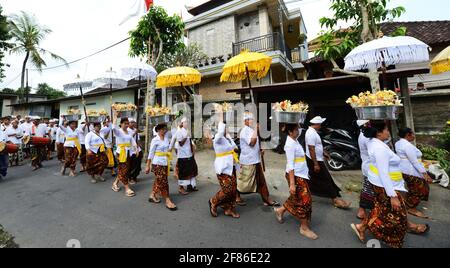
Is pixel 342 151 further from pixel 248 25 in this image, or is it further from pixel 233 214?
pixel 248 25

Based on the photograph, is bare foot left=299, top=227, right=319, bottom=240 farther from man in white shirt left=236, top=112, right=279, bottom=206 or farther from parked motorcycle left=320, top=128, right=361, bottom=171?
parked motorcycle left=320, top=128, right=361, bottom=171

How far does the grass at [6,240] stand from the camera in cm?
298

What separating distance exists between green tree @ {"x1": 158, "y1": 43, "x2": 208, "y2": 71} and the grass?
10151 mm

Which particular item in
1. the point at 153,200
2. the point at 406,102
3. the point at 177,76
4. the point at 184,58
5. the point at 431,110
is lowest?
the point at 153,200

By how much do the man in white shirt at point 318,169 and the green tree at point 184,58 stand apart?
9749 mm

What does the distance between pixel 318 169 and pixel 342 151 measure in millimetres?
3283

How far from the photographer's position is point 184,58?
41.8ft

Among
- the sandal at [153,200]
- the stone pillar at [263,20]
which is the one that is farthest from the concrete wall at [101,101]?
the sandal at [153,200]

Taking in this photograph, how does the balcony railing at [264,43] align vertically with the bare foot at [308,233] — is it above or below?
above

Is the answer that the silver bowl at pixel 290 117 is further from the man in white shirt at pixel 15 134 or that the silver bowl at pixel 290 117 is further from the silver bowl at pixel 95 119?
the man in white shirt at pixel 15 134

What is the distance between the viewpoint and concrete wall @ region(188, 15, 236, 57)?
13695mm

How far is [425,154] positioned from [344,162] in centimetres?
199

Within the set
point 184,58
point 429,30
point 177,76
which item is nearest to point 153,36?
point 184,58
